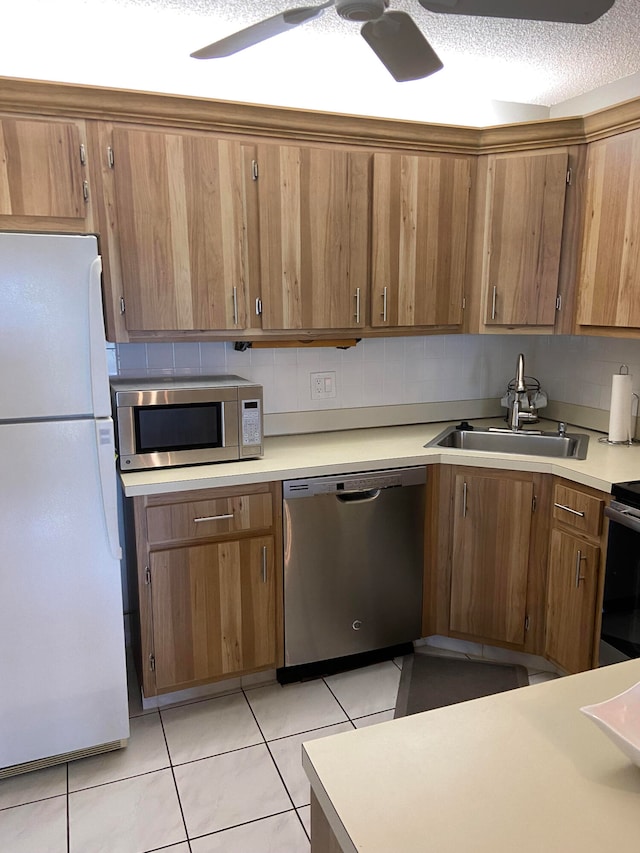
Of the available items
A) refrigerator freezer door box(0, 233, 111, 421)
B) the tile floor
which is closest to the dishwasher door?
the tile floor

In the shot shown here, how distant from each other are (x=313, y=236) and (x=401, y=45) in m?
0.97

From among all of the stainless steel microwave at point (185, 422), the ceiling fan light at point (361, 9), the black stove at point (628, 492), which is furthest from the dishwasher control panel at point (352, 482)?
the ceiling fan light at point (361, 9)

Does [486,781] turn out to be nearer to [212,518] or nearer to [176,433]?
[212,518]

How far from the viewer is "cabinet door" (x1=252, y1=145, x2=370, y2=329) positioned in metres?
2.51

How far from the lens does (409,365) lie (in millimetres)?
3250

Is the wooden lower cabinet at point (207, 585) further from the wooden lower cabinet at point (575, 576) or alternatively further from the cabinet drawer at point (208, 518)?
the wooden lower cabinet at point (575, 576)

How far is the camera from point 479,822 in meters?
0.77

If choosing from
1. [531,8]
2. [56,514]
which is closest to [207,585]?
[56,514]

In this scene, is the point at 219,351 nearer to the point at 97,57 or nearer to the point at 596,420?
the point at 97,57

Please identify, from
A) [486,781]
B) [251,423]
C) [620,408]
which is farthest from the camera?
[620,408]

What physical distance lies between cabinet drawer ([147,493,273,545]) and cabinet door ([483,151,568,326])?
4.63 ft

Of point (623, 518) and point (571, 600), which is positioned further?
point (571, 600)

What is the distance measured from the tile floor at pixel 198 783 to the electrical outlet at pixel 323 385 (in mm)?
1311

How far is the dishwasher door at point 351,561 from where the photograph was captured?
8.18ft
